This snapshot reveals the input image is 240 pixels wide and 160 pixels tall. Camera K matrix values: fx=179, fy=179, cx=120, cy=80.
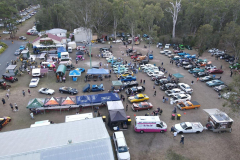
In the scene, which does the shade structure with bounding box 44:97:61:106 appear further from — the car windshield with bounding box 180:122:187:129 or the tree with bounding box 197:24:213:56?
the tree with bounding box 197:24:213:56

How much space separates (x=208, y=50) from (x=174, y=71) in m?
16.9

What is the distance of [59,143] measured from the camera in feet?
37.0

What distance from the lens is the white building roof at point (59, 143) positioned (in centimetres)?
1033

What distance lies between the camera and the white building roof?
10.3 m

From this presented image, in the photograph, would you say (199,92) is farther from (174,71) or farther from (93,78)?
(93,78)

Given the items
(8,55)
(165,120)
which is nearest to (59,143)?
(165,120)

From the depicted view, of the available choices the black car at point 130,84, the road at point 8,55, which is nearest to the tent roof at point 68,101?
the black car at point 130,84

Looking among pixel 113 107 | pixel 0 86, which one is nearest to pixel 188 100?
pixel 113 107

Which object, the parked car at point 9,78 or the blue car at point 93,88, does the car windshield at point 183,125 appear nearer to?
the blue car at point 93,88

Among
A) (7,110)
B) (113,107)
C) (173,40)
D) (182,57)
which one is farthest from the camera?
(173,40)

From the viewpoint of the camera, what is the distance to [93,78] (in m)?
28.2

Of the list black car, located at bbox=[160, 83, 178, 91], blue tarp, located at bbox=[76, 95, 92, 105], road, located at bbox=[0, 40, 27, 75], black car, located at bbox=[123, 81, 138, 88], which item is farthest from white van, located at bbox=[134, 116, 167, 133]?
road, located at bbox=[0, 40, 27, 75]

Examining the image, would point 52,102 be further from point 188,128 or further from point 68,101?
point 188,128

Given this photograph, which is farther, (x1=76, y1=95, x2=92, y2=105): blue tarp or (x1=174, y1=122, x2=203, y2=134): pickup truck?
(x1=76, y1=95, x2=92, y2=105): blue tarp
